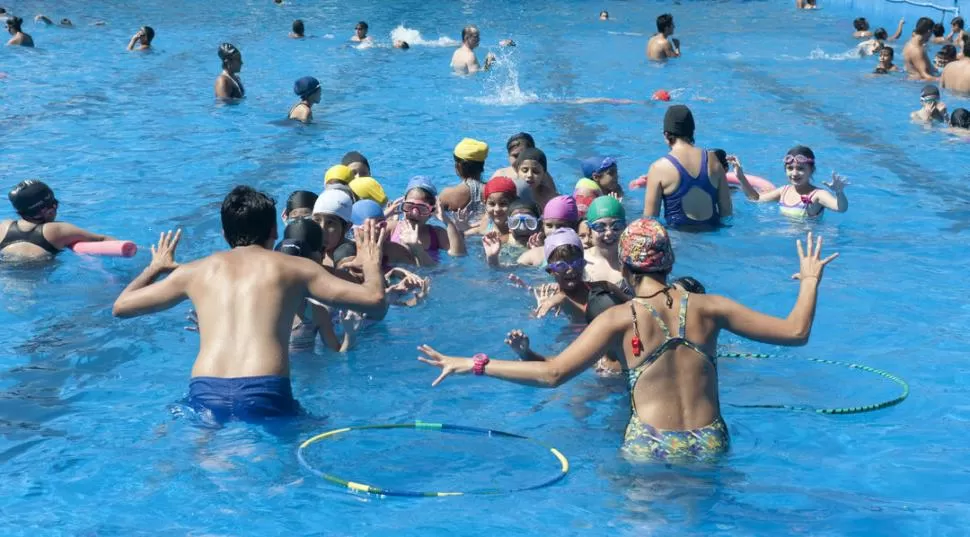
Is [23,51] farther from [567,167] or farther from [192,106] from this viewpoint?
[567,167]

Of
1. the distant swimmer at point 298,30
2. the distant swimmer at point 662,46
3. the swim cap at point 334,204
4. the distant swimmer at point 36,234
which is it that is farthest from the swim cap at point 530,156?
the distant swimmer at point 298,30

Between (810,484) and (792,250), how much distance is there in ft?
15.9

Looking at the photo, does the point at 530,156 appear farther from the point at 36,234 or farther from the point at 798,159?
the point at 36,234

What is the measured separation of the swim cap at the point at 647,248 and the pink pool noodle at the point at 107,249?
5.23 meters

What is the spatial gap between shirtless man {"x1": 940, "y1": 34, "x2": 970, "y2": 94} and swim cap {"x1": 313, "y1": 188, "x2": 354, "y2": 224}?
13725 millimetres

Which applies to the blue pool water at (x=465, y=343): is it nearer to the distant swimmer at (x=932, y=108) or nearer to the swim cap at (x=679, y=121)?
the distant swimmer at (x=932, y=108)

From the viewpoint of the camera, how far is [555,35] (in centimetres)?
2702

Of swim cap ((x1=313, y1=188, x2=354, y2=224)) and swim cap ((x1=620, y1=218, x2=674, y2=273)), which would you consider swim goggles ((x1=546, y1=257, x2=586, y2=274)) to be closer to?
swim cap ((x1=313, y1=188, x2=354, y2=224))

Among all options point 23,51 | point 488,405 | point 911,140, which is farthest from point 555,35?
point 488,405

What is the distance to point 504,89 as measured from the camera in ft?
60.8

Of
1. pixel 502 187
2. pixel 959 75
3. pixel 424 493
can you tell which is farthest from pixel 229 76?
pixel 424 493

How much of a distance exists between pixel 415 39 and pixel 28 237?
1775 centimetres

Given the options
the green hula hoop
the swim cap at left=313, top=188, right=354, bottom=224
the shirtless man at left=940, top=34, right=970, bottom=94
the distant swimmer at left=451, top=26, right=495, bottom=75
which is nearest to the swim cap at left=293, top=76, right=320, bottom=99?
the distant swimmer at left=451, top=26, right=495, bottom=75

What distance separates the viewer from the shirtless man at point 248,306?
5234 mm
